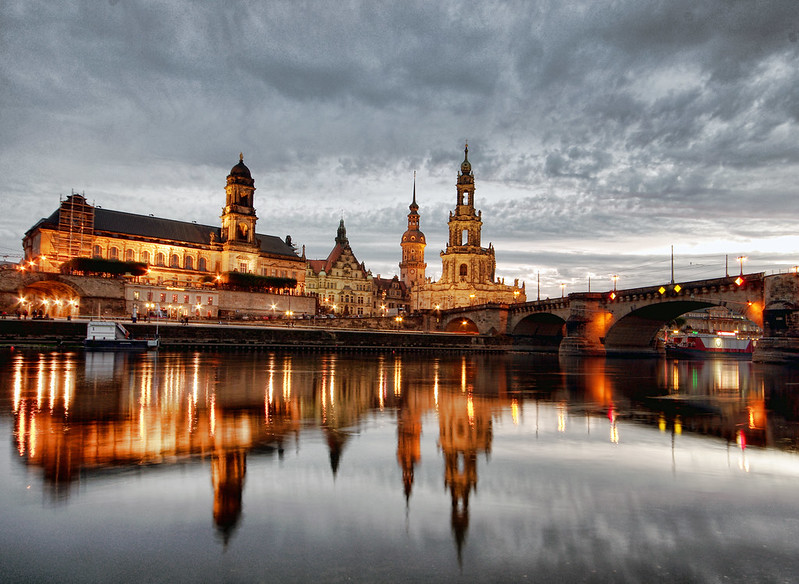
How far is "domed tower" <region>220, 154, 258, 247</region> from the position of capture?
123m

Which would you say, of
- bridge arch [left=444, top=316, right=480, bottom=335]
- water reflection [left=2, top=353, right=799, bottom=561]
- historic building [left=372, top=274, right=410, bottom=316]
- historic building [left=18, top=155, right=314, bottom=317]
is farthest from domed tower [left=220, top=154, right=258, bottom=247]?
water reflection [left=2, top=353, right=799, bottom=561]

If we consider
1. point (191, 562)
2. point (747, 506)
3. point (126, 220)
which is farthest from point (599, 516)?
point (126, 220)

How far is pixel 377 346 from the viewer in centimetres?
7969

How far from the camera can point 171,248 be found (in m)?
118

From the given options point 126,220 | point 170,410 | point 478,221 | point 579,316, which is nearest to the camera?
point 170,410

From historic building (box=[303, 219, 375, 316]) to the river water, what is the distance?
439 ft

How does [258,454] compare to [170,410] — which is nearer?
[258,454]

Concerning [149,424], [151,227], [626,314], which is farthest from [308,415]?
[151,227]

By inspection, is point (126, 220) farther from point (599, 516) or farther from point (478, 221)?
point (599, 516)

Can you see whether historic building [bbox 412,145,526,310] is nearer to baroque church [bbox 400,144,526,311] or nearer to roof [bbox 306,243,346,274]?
baroque church [bbox 400,144,526,311]

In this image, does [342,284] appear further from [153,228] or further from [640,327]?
[640,327]

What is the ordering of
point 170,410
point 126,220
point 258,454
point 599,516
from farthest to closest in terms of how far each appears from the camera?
point 126,220 → point 170,410 → point 258,454 → point 599,516

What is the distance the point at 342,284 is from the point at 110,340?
9962 cm

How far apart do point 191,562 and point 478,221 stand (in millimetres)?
159393
